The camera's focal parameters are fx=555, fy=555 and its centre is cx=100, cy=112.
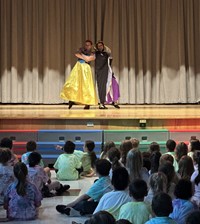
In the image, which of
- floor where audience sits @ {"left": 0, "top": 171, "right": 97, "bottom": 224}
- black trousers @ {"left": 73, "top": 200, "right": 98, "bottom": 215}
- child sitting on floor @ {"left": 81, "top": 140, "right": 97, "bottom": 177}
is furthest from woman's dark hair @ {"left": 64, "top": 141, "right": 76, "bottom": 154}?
black trousers @ {"left": 73, "top": 200, "right": 98, "bottom": 215}

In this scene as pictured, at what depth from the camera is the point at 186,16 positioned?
13961 millimetres

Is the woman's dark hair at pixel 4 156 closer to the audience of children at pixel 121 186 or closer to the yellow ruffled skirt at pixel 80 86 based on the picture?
the audience of children at pixel 121 186

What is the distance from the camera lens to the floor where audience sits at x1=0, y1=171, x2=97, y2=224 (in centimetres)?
507

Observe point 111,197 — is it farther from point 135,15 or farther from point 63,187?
point 135,15

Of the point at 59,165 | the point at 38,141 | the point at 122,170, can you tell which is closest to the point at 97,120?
the point at 38,141

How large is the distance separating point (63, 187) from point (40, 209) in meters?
0.79

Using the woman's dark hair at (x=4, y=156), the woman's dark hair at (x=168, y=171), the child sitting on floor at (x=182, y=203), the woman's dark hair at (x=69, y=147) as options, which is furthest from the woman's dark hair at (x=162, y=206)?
the woman's dark hair at (x=69, y=147)

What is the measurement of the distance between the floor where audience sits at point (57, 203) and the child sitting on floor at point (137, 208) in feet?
4.15

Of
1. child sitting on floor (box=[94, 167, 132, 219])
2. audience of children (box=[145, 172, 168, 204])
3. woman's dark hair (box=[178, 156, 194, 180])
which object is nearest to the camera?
audience of children (box=[145, 172, 168, 204])

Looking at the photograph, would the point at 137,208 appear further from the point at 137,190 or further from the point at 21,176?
the point at 21,176

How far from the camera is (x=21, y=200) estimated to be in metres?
4.98

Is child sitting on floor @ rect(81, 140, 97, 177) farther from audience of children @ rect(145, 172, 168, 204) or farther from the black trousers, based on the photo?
audience of children @ rect(145, 172, 168, 204)

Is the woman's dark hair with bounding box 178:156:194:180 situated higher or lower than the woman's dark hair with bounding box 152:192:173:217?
higher

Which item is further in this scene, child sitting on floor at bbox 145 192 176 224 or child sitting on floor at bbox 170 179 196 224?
child sitting on floor at bbox 170 179 196 224
